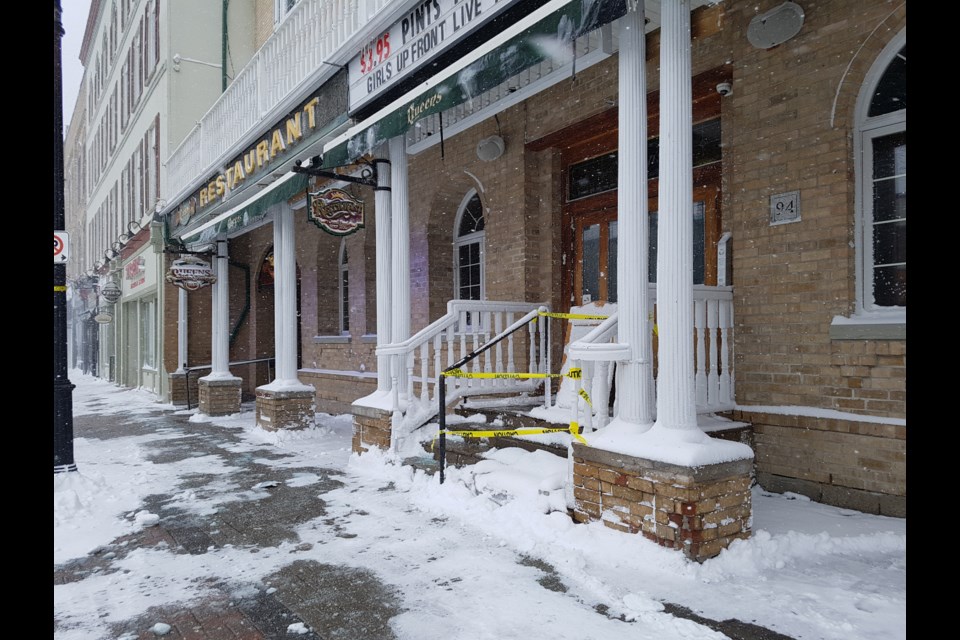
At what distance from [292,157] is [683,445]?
7.02 m

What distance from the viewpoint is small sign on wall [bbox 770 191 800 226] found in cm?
493

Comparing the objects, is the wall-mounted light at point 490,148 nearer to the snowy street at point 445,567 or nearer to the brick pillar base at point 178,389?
the snowy street at point 445,567

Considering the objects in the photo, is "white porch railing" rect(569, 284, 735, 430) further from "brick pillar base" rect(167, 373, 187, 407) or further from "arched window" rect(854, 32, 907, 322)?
"brick pillar base" rect(167, 373, 187, 407)

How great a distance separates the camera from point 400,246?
23.6 feet

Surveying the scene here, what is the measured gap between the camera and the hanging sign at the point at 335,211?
750cm

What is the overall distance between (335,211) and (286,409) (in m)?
3.69

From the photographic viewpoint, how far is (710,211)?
6.20m

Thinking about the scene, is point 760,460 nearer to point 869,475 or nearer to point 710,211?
point 869,475

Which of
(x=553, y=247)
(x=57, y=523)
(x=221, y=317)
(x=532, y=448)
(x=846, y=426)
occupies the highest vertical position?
(x=553, y=247)

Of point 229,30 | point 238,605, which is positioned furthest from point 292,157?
point 229,30

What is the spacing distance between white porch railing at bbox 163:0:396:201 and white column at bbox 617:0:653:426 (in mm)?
3166

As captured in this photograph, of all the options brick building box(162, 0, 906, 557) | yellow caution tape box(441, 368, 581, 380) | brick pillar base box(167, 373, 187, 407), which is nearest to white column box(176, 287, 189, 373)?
brick pillar base box(167, 373, 187, 407)

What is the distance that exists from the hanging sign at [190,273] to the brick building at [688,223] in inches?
208
